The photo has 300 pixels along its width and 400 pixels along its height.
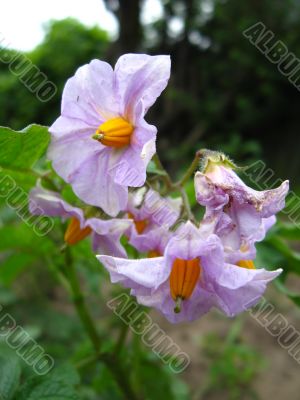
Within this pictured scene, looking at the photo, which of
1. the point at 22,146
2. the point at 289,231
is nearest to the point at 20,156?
the point at 22,146

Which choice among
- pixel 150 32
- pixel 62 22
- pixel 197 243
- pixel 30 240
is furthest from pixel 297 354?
pixel 62 22

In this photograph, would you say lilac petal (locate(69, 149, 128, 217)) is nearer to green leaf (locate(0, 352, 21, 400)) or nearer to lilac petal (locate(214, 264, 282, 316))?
lilac petal (locate(214, 264, 282, 316))

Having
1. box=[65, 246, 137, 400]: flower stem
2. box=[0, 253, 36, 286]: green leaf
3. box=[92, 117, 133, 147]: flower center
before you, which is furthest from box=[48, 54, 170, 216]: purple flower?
box=[0, 253, 36, 286]: green leaf

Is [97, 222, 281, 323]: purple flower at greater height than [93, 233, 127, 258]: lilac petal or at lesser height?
greater

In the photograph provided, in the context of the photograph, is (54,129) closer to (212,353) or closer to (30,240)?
(30,240)

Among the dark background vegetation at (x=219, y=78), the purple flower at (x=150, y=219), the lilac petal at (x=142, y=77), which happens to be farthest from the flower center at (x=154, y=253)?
the dark background vegetation at (x=219, y=78)

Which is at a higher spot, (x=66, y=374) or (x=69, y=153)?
(x=69, y=153)

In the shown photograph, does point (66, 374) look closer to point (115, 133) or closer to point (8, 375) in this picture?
point (8, 375)
